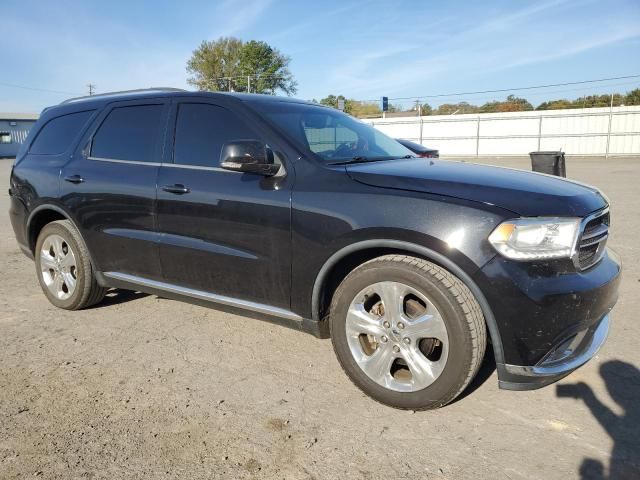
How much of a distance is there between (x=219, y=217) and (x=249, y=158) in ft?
1.61

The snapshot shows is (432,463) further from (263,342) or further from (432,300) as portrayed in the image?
(263,342)

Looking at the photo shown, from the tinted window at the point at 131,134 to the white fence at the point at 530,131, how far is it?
2697cm

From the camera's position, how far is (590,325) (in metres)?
2.57

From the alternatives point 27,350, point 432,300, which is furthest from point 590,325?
point 27,350

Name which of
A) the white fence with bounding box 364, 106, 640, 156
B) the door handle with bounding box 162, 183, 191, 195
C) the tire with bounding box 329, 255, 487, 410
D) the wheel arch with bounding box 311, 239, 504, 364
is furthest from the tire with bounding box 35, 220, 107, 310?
the white fence with bounding box 364, 106, 640, 156

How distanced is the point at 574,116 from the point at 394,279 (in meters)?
30.3

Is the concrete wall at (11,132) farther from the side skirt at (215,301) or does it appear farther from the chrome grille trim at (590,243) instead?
the chrome grille trim at (590,243)

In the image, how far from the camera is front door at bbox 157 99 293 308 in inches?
122

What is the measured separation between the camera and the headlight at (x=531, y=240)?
2416mm

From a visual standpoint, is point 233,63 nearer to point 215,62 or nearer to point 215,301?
point 215,62

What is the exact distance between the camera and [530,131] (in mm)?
29719

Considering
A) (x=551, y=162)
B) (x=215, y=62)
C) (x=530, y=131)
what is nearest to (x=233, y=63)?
(x=215, y=62)

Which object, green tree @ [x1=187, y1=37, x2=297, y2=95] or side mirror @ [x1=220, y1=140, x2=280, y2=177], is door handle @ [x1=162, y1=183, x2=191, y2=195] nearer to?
side mirror @ [x1=220, y1=140, x2=280, y2=177]

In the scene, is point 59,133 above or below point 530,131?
below
